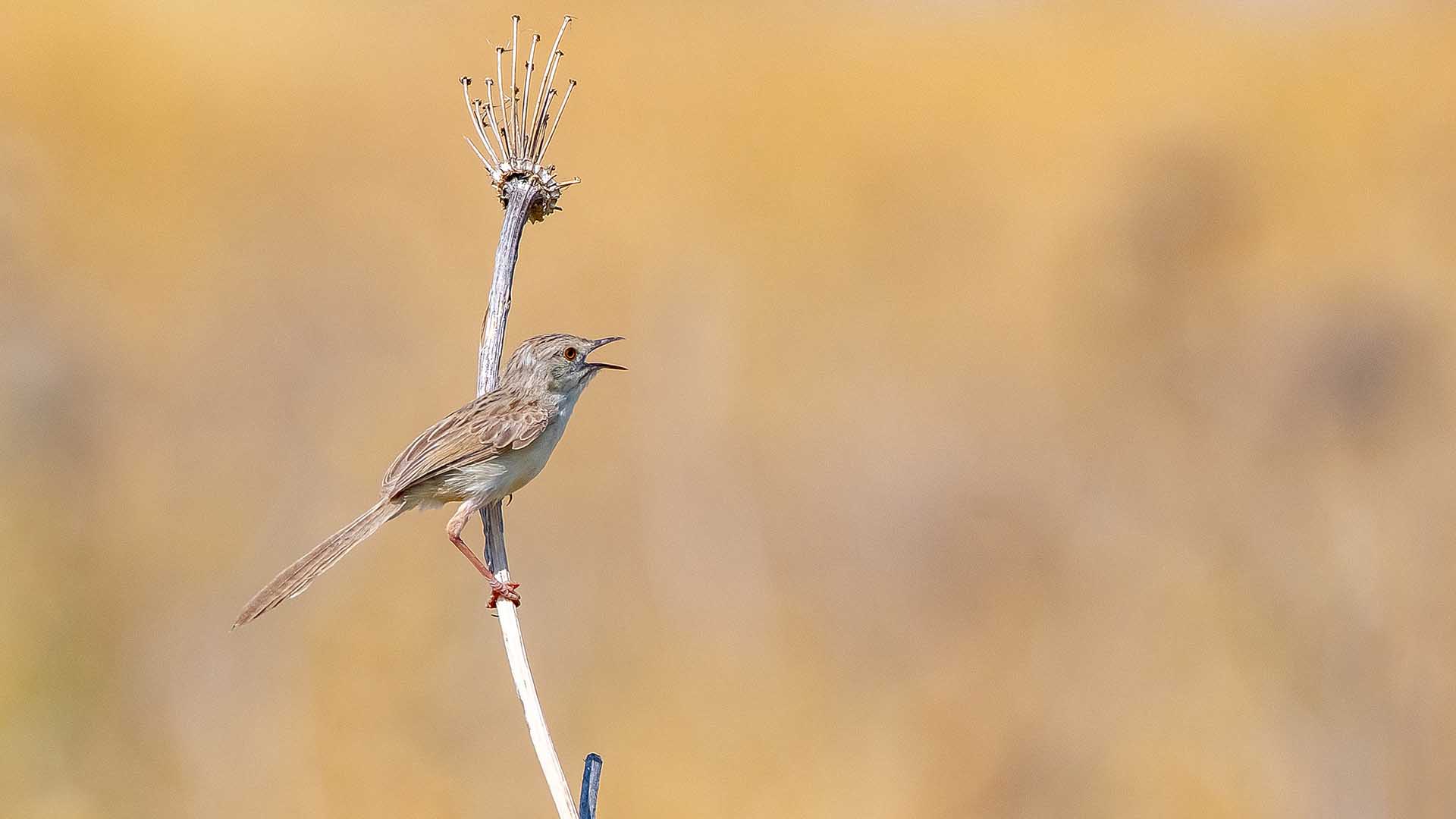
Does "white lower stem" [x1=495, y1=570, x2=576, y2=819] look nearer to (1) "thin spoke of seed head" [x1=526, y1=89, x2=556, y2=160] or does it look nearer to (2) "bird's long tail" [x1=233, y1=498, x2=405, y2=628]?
(2) "bird's long tail" [x1=233, y1=498, x2=405, y2=628]

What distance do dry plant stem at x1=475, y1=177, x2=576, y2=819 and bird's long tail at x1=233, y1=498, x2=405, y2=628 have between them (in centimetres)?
33

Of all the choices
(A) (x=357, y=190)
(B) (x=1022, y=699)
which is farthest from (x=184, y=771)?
(A) (x=357, y=190)

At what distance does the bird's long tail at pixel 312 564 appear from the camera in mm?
3594

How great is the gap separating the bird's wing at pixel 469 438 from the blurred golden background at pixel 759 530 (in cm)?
431

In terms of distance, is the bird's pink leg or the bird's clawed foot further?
the bird's pink leg

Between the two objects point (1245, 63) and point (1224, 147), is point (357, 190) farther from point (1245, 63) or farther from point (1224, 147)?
point (1245, 63)

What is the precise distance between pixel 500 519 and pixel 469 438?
33 cm

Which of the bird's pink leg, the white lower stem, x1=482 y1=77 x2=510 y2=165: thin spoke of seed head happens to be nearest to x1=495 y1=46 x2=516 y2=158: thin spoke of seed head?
x1=482 y1=77 x2=510 y2=165: thin spoke of seed head

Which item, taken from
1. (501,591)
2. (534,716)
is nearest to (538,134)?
(501,591)

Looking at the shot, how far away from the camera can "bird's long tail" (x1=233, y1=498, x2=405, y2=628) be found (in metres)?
3.59

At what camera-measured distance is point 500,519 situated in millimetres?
4066

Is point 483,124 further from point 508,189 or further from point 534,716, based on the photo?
point 534,716

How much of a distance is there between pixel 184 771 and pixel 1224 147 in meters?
8.89

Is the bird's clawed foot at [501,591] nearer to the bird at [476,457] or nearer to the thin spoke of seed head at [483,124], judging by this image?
the bird at [476,457]
